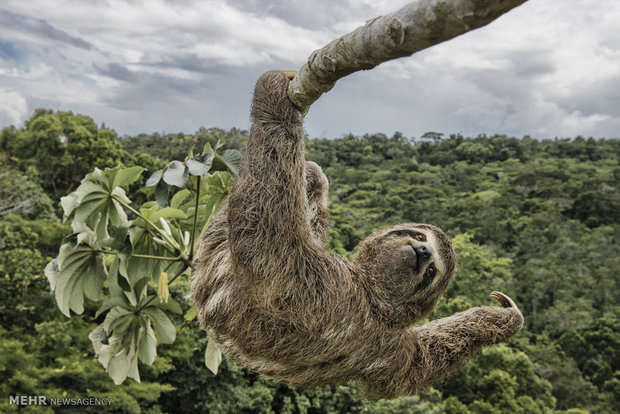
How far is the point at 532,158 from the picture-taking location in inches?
3007

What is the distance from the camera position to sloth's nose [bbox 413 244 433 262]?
2869mm

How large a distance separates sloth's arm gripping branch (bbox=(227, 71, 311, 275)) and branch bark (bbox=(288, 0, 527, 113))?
0.24 meters

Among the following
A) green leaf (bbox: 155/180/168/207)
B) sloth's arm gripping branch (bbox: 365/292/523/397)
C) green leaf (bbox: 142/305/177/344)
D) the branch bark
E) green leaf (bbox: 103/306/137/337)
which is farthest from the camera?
green leaf (bbox: 142/305/177/344)

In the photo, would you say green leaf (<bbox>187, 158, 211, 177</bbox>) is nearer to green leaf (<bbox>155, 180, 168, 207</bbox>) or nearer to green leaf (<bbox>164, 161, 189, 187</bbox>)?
green leaf (<bbox>164, 161, 189, 187</bbox>)

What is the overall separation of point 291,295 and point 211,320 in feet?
2.28

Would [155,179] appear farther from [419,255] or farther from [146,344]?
[419,255]

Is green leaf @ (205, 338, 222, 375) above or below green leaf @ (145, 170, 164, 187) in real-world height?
below

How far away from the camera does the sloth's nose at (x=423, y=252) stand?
287 centimetres

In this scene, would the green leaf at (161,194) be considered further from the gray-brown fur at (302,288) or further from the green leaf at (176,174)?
the gray-brown fur at (302,288)

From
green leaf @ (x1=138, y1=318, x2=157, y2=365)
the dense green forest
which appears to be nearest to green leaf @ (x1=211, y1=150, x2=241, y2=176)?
the dense green forest

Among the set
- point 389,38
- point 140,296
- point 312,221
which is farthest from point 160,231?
point 389,38

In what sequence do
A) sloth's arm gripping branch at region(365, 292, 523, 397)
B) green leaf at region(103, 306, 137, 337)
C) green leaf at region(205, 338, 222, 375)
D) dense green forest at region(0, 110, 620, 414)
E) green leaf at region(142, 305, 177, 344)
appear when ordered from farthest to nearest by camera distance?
dense green forest at region(0, 110, 620, 414)
green leaf at region(205, 338, 222, 375)
green leaf at region(142, 305, 177, 344)
green leaf at region(103, 306, 137, 337)
sloth's arm gripping branch at region(365, 292, 523, 397)

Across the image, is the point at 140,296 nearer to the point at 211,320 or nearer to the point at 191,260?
the point at 191,260

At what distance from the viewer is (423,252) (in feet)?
9.40
